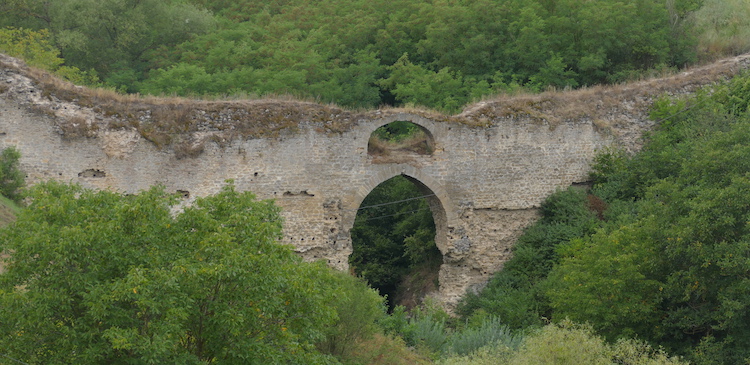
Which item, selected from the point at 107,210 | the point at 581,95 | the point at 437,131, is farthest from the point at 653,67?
the point at 107,210

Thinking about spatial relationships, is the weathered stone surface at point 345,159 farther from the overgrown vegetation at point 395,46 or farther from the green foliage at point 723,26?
the green foliage at point 723,26

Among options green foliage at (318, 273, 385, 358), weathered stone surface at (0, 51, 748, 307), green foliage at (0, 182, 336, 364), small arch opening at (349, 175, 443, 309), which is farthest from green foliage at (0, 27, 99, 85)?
green foliage at (0, 182, 336, 364)

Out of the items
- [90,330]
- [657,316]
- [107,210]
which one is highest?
[107,210]

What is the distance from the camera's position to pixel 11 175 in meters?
17.2

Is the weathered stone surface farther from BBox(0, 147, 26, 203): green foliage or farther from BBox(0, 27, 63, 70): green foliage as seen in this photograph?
BBox(0, 27, 63, 70): green foliage

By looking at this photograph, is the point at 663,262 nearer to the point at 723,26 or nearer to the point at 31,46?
the point at 723,26

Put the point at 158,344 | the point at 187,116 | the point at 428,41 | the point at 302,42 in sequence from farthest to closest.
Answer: the point at 302,42 → the point at 428,41 → the point at 187,116 → the point at 158,344

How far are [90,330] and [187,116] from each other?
9.16m

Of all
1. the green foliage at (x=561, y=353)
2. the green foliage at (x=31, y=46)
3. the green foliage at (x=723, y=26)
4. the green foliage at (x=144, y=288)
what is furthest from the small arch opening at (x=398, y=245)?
the green foliage at (x=144, y=288)

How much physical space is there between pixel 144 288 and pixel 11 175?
845cm

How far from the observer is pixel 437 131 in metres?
19.7

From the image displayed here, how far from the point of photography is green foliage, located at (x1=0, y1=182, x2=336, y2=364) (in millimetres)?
10016

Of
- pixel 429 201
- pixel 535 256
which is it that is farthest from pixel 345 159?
pixel 535 256

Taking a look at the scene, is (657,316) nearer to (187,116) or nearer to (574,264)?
(574,264)
